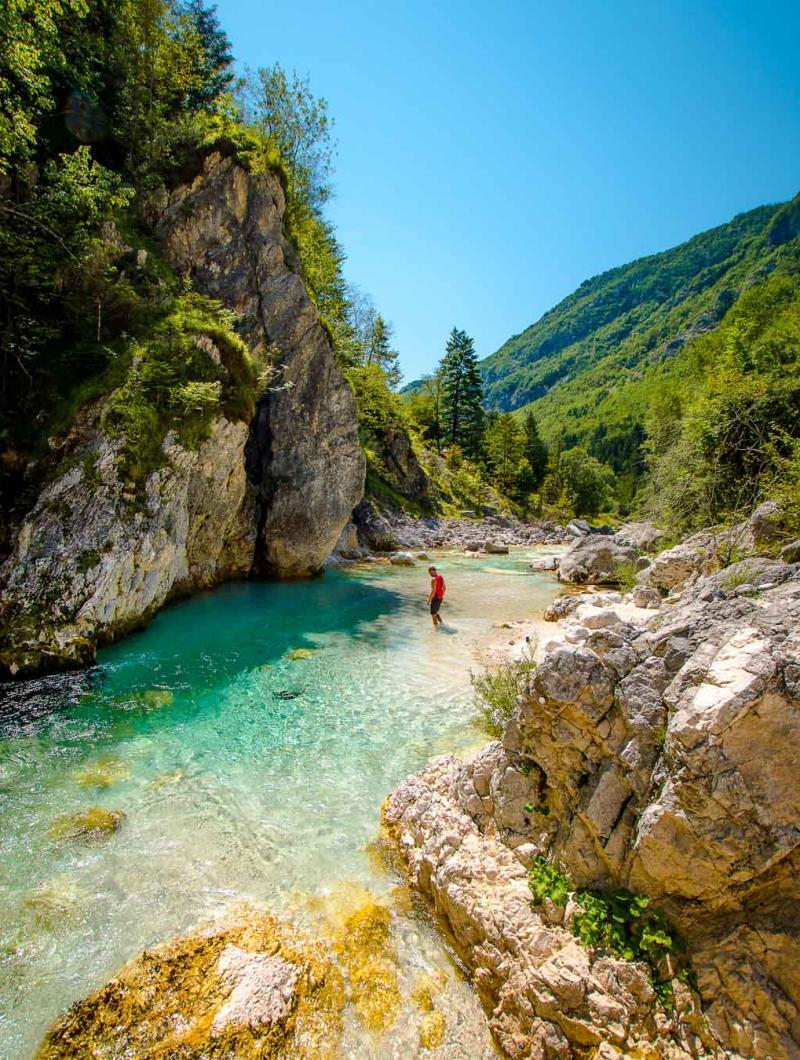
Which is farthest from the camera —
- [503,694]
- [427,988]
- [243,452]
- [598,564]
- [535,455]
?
[535,455]

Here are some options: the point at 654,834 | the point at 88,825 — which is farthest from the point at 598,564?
the point at 88,825

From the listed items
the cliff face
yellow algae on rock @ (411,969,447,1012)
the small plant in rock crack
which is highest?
the cliff face

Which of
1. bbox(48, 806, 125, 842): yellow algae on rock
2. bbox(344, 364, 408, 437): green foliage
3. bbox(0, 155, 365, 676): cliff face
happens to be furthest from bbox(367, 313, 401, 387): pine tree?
bbox(48, 806, 125, 842): yellow algae on rock

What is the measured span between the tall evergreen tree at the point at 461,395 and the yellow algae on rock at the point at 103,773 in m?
66.0

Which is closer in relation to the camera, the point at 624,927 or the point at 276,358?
the point at 624,927

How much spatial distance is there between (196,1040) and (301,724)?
5.74 meters

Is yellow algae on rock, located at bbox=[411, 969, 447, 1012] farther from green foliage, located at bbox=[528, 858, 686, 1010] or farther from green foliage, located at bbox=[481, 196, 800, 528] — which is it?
green foliage, located at bbox=[481, 196, 800, 528]

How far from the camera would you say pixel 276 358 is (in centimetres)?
2281

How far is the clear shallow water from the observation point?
4750mm

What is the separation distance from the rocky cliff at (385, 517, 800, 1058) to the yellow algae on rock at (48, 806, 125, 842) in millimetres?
4154

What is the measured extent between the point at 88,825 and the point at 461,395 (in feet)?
229

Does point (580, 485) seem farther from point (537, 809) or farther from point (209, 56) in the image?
point (537, 809)

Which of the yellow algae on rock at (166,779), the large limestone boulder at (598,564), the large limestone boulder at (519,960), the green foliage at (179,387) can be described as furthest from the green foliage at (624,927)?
the large limestone boulder at (598,564)

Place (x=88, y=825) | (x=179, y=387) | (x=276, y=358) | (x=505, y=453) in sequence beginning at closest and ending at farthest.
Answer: (x=88, y=825) < (x=179, y=387) < (x=276, y=358) < (x=505, y=453)
